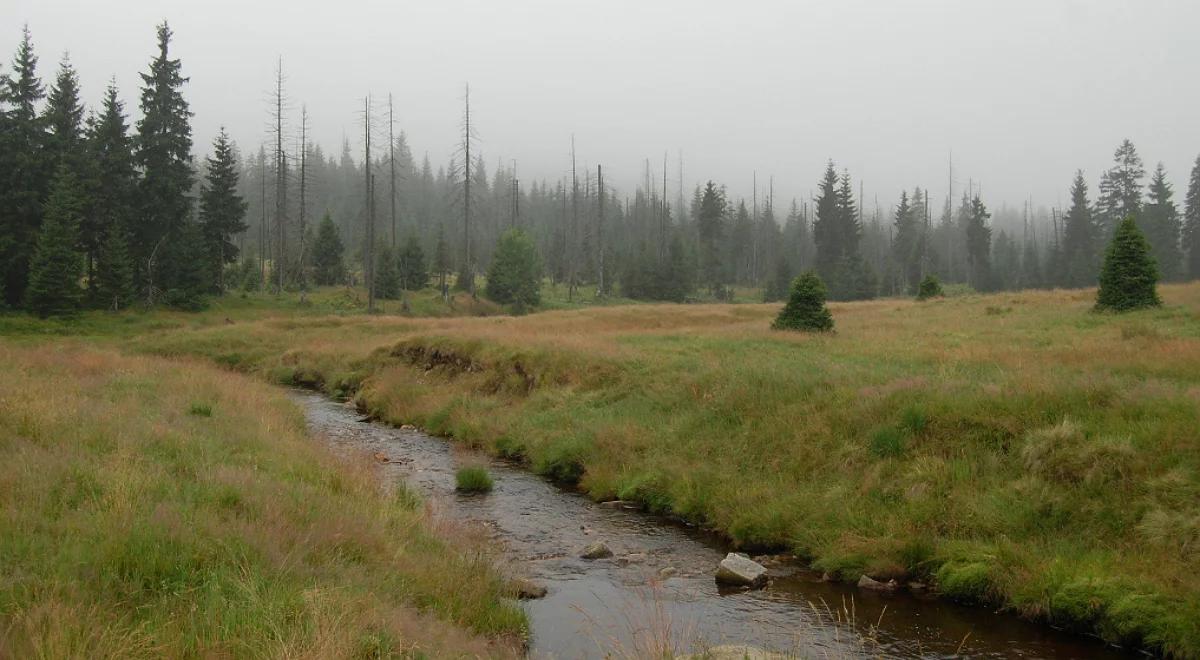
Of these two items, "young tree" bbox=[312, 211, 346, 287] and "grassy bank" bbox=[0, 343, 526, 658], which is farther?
"young tree" bbox=[312, 211, 346, 287]

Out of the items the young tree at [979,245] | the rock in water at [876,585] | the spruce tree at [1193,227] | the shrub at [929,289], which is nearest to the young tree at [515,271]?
the shrub at [929,289]

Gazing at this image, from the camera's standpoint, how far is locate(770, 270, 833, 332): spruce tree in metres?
Answer: 26.4

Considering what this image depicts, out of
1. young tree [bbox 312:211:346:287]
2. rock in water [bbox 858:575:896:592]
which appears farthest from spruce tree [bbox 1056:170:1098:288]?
rock in water [bbox 858:575:896:592]

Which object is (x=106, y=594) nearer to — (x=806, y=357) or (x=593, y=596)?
(x=593, y=596)

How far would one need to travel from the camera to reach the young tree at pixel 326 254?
72.9m

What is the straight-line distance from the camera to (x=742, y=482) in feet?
40.7

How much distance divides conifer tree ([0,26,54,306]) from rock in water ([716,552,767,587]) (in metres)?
51.4

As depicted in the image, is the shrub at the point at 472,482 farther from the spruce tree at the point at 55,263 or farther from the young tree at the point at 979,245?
the young tree at the point at 979,245

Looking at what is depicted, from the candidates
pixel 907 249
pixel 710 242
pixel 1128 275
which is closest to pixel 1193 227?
pixel 907 249

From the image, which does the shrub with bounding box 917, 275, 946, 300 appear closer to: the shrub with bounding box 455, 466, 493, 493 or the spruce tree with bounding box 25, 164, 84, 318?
the shrub with bounding box 455, 466, 493, 493

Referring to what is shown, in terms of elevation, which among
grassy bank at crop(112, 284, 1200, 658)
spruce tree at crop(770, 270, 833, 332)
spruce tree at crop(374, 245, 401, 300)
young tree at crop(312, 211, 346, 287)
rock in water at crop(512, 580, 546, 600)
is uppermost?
young tree at crop(312, 211, 346, 287)

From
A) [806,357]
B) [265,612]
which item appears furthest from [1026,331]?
[265,612]

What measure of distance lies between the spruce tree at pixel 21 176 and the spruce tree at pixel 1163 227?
104410 millimetres

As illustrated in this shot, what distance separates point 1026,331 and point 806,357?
8.40 meters
